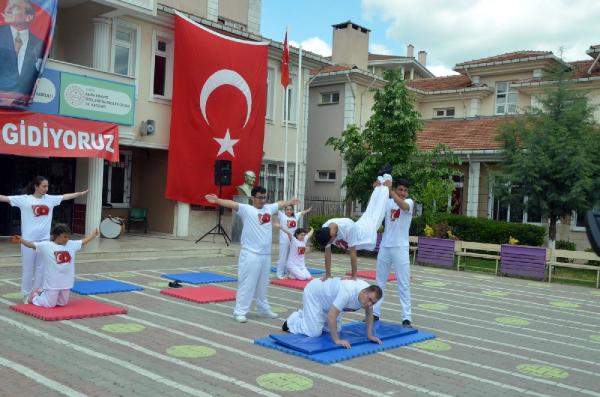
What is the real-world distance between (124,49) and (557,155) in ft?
44.7

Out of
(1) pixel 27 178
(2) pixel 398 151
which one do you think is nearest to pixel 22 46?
(1) pixel 27 178

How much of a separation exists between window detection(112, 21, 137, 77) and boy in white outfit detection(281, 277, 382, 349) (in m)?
13.4

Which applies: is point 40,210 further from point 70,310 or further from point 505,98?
point 505,98

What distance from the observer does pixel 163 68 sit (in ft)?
64.5

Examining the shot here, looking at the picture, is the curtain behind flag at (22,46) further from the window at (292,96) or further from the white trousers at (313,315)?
the window at (292,96)

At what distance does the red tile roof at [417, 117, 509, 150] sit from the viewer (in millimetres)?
24062

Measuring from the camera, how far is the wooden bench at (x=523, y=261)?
51.6 feet

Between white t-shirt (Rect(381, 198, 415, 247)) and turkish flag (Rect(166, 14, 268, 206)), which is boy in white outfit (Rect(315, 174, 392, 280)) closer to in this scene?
white t-shirt (Rect(381, 198, 415, 247))

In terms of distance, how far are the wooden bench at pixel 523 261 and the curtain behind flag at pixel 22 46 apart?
12969 millimetres

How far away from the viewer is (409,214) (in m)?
8.48

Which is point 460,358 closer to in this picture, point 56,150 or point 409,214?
point 409,214

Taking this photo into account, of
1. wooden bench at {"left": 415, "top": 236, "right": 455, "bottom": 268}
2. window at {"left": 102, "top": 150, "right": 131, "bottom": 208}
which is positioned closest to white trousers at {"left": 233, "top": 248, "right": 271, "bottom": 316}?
wooden bench at {"left": 415, "top": 236, "right": 455, "bottom": 268}

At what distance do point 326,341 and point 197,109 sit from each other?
13219 mm

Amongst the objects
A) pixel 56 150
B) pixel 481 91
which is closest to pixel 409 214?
pixel 56 150
